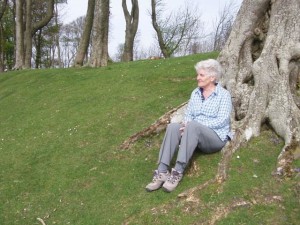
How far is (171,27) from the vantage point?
136 ft

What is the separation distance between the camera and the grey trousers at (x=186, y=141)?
5.51 metres

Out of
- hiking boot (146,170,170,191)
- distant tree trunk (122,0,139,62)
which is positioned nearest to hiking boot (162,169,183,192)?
hiking boot (146,170,170,191)

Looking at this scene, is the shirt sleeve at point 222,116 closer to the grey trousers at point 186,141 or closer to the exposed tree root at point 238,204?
the grey trousers at point 186,141

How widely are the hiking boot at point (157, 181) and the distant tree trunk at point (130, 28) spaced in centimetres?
1805

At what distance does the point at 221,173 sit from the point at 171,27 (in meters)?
37.3

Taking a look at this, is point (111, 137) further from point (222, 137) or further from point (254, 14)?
point (254, 14)

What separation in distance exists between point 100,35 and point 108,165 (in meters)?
9.34

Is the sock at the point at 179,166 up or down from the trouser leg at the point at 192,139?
down

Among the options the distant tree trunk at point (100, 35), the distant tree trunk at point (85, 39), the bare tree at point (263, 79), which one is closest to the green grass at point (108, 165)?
the bare tree at point (263, 79)

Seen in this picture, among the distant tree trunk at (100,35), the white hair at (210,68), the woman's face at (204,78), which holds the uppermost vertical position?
the distant tree trunk at (100,35)

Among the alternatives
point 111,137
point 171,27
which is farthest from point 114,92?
point 171,27

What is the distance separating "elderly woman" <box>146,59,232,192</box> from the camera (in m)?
5.55

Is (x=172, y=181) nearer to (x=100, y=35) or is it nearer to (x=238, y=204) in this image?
(x=238, y=204)

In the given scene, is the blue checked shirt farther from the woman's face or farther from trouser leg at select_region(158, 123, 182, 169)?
trouser leg at select_region(158, 123, 182, 169)
